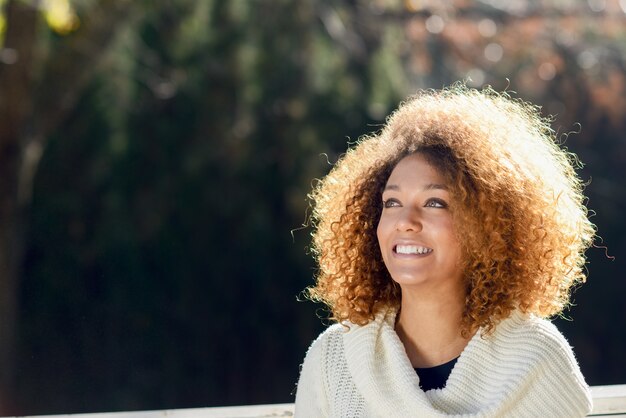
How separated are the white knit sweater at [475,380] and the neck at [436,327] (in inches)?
2.0

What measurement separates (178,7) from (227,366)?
93.1 inches

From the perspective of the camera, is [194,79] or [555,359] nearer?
[555,359]

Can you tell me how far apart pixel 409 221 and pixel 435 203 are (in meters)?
0.07

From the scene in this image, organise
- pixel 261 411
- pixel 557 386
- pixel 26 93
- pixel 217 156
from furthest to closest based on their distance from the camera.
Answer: pixel 217 156
pixel 26 93
pixel 261 411
pixel 557 386

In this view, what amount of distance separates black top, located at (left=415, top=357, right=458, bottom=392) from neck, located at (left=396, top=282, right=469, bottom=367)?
1 cm

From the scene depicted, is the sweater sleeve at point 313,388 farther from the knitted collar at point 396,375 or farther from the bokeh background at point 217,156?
the bokeh background at point 217,156

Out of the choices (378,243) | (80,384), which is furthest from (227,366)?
(378,243)

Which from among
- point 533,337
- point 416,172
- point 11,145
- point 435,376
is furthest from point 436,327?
point 11,145

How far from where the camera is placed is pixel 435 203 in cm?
185

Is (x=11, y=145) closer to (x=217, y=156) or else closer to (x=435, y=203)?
(x=217, y=156)

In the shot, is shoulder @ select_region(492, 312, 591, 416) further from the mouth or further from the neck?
the mouth

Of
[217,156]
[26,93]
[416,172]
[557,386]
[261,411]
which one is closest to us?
[557,386]

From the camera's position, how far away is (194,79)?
587 cm

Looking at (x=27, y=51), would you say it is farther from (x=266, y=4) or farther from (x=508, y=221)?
(x=508, y=221)
